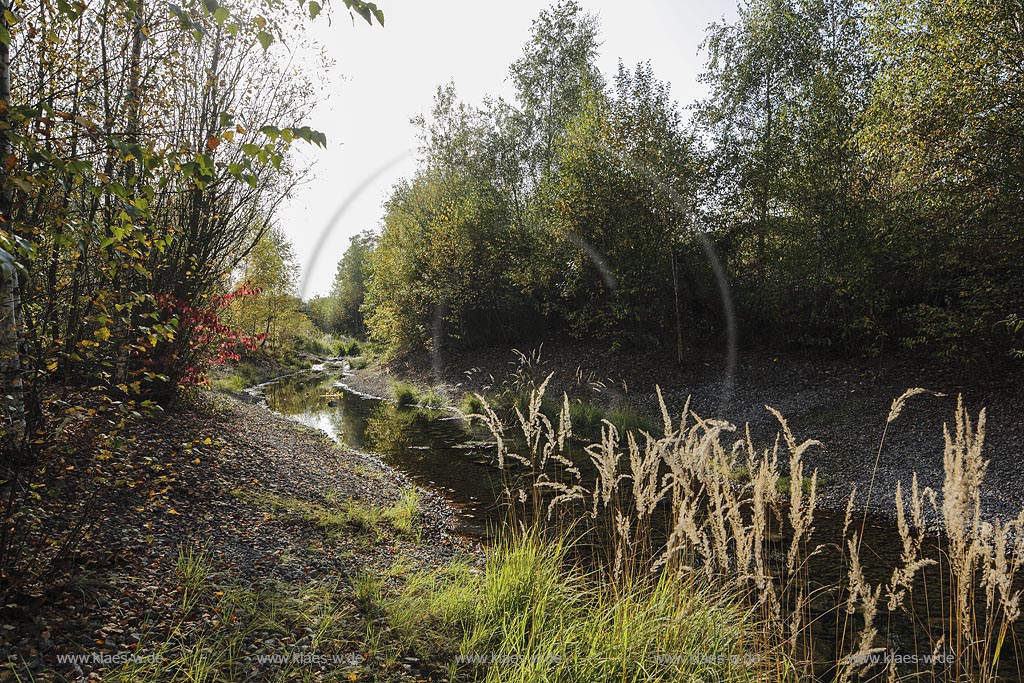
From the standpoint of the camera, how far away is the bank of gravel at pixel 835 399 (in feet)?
34.2

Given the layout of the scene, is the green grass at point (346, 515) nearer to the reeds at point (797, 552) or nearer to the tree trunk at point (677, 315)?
the reeds at point (797, 552)

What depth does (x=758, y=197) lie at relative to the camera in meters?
19.1

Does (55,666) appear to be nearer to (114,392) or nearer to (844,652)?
(844,652)

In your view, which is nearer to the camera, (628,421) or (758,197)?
(628,421)

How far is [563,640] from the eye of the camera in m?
3.83

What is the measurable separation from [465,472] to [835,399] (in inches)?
402

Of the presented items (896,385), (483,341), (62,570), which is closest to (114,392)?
(62,570)

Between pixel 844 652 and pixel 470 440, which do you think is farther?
pixel 470 440

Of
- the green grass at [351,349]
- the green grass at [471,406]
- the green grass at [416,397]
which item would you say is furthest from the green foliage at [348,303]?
the green grass at [471,406]

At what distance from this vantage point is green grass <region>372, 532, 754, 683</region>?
3.53 m

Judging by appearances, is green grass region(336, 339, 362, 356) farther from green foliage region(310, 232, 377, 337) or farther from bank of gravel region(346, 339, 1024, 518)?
bank of gravel region(346, 339, 1024, 518)

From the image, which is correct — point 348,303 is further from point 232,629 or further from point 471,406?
point 232,629

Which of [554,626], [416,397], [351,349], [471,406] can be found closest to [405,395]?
[416,397]

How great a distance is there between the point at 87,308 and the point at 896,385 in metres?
17.1
